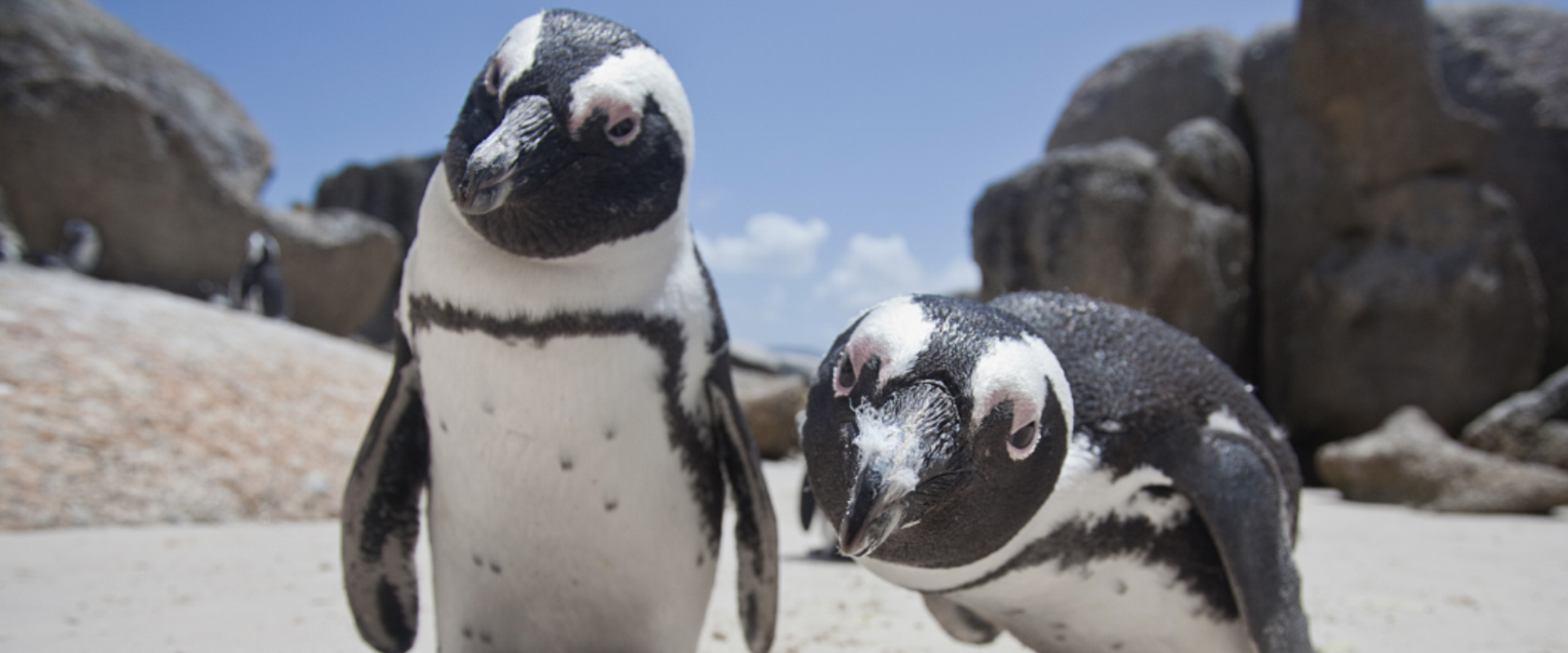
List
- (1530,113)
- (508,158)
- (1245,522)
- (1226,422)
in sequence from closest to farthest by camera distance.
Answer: (508,158), (1245,522), (1226,422), (1530,113)

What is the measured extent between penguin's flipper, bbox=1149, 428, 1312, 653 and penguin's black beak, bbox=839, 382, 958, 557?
0.49 metres

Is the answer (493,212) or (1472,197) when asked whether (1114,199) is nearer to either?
(1472,197)

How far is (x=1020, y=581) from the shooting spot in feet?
4.41

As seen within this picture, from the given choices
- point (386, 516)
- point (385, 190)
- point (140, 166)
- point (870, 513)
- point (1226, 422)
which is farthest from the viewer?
point (385, 190)


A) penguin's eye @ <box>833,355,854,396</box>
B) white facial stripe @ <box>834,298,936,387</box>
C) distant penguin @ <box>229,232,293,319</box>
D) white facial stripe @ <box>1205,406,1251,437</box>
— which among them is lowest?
distant penguin @ <box>229,232,293,319</box>

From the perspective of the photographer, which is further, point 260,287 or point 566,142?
point 260,287

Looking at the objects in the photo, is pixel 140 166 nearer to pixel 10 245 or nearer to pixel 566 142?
pixel 10 245

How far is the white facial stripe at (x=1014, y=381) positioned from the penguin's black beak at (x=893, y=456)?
0.04 m

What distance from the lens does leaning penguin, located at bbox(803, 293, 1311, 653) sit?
1098 mm

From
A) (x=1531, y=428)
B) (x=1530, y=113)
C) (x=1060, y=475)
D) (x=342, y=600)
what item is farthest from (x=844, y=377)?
(x=1530, y=113)

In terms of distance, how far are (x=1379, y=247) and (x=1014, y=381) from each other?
8195 millimetres

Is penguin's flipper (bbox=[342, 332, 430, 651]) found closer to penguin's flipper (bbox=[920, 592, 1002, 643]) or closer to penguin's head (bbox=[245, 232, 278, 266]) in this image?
penguin's flipper (bbox=[920, 592, 1002, 643])

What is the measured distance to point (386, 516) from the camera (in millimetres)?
1645

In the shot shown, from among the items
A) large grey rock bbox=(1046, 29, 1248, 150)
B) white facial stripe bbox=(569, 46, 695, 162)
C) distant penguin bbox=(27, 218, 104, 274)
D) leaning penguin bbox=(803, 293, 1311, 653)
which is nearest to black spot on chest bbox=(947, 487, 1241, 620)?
leaning penguin bbox=(803, 293, 1311, 653)
